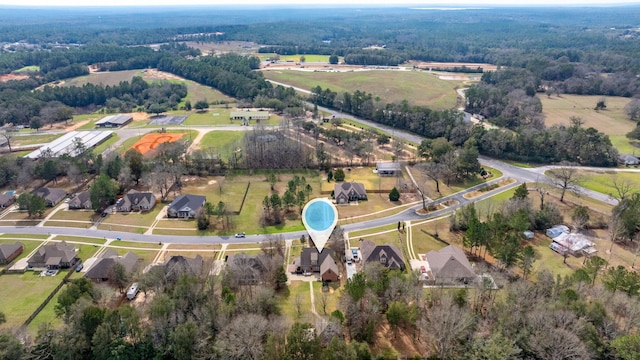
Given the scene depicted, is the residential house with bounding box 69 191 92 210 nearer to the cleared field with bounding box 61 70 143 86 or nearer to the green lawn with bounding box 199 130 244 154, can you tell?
the green lawn with bounding box 199 130 244 154

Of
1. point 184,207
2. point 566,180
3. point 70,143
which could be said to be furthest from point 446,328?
point 70,143

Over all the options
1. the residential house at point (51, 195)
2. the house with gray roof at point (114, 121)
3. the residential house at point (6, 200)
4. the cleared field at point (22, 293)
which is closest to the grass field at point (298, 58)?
the house with gray roof at point (114, 121)

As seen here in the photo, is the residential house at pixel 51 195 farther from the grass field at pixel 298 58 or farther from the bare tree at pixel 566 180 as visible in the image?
the grass field at pixel 298 58

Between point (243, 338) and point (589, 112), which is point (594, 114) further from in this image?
point (243, 338)

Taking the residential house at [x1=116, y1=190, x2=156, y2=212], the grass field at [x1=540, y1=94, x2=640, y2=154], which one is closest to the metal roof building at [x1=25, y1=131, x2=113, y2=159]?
the residential house at [x1=116, y1=190, x2=156, y2=212]

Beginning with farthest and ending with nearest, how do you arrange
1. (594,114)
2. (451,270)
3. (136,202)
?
1. (594,114)
2. (136,202)
3. (451,270)
